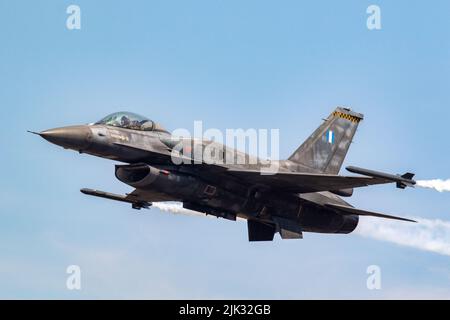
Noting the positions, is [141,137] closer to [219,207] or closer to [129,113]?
[129,113]

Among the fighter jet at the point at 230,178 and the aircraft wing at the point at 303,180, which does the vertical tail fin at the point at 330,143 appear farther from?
the aircraft wing at the point at 303,180

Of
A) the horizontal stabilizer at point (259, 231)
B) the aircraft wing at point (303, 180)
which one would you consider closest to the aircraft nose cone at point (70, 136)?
the aircraft wing at point (303, 180)

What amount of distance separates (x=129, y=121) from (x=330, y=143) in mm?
9960

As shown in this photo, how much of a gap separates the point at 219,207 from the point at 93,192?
609 cm

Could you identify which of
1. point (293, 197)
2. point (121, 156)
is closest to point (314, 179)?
point (293, 197)

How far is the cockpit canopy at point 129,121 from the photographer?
1299 inches

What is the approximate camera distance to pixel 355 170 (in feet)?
101

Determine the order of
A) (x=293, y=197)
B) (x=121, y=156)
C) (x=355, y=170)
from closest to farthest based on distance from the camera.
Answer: (x=355, y=170)
(x=121, y=156)
(x=293, y=197)

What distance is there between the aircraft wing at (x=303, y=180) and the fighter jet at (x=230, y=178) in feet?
0.12

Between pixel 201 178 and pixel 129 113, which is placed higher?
pixel 129 113

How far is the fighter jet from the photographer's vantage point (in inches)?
1281

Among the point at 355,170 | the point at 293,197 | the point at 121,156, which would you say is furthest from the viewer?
the point at 293,197

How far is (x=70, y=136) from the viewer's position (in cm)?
3156

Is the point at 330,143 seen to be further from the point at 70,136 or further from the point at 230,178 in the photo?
the point at 70,136
